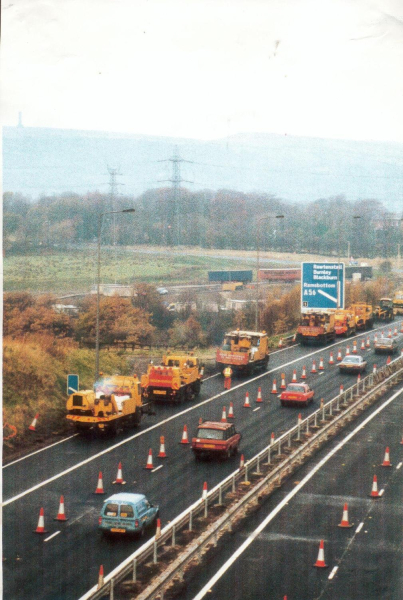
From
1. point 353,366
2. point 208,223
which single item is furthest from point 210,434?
point 208,223

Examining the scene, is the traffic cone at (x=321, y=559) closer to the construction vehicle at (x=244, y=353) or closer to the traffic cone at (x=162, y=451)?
the traffic cone at (x=162, y=451)

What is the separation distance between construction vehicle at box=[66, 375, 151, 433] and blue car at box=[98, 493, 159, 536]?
649 cm

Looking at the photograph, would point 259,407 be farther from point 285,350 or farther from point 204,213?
point 204,213

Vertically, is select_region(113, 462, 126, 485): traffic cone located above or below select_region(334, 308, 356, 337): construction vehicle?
below

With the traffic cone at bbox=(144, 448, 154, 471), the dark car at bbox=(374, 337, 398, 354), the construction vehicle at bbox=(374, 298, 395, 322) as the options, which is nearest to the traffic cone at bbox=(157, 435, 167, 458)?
the traffic cone at bbox=(144, 448, 154, 471)

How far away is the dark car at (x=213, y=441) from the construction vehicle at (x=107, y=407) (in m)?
2.61

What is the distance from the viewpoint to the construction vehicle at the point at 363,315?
37188 millimetres

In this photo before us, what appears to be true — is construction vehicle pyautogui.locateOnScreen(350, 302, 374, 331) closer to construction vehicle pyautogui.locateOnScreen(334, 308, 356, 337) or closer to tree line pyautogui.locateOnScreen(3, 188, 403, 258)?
construction vehicle pyautogui.locateOnScreen(334, 308, 356, 337)

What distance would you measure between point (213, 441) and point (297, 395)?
6.61m

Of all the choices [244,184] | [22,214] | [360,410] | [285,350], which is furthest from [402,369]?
[244,184]

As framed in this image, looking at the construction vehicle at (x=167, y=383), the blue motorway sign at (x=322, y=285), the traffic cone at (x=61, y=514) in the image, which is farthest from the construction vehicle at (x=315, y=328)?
the traffic cone at (x=61, y=514)

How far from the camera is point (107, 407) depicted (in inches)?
810

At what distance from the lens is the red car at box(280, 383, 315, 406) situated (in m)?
24.9

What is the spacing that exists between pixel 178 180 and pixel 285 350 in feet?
43.6
